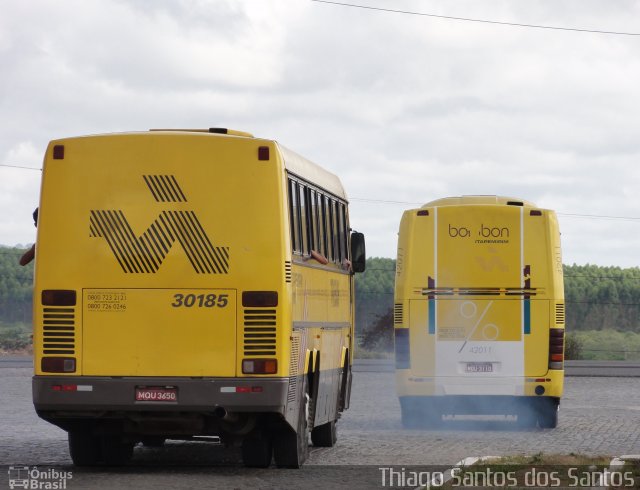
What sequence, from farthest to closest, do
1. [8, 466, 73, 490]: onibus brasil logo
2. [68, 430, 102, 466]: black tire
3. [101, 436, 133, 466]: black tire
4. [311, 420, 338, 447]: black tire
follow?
[311, 420, 338, 447]: black tire
[101, 436, 133, 466]: black tire
[68, 430, 102, 466]: black tire
[8, 466, 73, 490]: onibus brasil logo

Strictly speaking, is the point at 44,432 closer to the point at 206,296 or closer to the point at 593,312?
the point at 206,296

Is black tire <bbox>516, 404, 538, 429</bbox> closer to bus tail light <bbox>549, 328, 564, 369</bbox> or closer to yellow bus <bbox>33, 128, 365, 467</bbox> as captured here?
bus tail light <bbox>549, 328, 564, 369</bbox>

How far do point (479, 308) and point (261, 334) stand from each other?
8.20 metres

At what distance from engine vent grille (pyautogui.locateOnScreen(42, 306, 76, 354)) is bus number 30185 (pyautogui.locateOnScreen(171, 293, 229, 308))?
3.20ft

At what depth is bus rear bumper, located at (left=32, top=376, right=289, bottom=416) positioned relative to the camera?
1435cm

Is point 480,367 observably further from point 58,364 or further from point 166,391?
point 58,364

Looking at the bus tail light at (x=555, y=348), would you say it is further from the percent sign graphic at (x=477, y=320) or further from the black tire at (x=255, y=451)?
the black tire at (x=255, y=451)

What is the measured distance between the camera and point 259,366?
1440 cm

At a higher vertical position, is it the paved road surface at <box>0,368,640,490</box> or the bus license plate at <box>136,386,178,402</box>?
the bus license plate at <box>136,386,178,402</box>

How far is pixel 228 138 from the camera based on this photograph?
48.4 feet

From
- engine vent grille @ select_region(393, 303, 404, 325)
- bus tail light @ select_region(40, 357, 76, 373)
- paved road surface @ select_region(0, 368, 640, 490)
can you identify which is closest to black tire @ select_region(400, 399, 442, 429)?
paved road surface @ select_region(0, 368, 640, 490)

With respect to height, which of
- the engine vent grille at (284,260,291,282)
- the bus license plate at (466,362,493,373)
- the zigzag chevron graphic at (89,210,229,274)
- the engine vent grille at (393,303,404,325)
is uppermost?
the zigzag chevron graphic at (89,210,229,274)

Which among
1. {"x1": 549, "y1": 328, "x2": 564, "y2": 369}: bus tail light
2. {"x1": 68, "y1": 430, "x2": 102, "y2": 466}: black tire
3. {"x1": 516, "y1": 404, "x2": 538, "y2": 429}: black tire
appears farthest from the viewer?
{"x1": 516, "y1": 404, "x2": 538, "y2": 429}: black tire

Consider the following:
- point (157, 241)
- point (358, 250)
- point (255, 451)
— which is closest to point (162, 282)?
point (157, 241)
